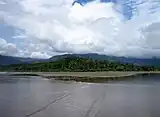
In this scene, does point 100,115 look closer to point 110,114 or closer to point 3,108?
point 110,114

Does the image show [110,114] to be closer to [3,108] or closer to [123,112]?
[123,112]

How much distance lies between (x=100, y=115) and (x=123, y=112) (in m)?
2.69

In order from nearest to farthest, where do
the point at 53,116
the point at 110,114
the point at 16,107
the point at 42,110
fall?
the point at 53,116 → the point at 110,114 → the point at 42,110 → the point at 16,107

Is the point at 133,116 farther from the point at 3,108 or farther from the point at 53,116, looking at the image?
the point at 3,108

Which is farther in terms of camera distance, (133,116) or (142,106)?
(142,106)

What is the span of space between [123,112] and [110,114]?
1545mm

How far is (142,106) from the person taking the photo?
29.2 meters

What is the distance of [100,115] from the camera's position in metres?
23.9

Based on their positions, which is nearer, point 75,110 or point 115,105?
point 75,110

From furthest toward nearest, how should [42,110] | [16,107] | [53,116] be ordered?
1. [16,107]
2. [42,110]
3. [53,116]

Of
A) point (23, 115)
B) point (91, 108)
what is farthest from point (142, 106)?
point (23, 115)

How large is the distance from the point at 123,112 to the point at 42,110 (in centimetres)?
743

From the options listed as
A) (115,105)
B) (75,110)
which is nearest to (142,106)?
(115,105)

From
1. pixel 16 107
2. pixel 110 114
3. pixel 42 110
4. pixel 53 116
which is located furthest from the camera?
pixel 16 107
